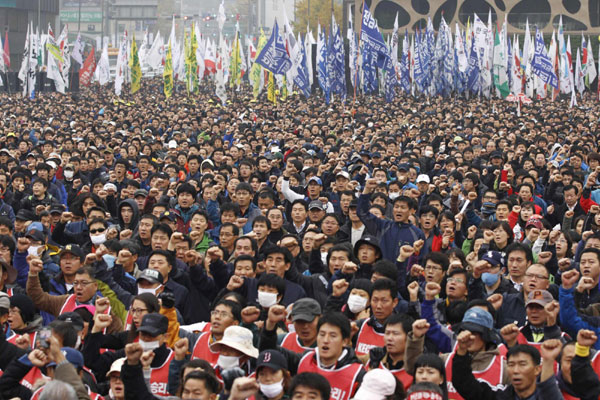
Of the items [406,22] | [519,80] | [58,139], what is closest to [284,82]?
[519,80]

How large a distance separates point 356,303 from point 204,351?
1.15m

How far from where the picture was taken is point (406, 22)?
5909 cm

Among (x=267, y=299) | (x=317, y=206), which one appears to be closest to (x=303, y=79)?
(x=317, y=206)

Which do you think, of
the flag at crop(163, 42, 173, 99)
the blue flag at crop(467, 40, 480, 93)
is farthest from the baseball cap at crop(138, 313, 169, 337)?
the flag at crop(163, 42, 173, 99)

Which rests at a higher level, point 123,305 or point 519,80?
point 519,80

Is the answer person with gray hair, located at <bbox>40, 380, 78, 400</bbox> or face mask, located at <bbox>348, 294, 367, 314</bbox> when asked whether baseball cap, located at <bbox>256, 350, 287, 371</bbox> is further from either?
face mask, located at <bbox>348, 294, 367, 314</bbox>

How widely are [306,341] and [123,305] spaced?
1757 millimetres

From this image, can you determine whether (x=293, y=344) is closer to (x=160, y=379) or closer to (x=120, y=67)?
(x=160, y=379)

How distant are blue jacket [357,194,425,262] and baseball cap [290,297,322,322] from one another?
314cm

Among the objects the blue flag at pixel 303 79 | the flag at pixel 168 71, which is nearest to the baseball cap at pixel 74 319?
the blue flag at pixel 303 79

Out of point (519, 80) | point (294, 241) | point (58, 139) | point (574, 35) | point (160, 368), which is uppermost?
point (574, 35)

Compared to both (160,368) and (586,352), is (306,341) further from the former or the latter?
(586,352)

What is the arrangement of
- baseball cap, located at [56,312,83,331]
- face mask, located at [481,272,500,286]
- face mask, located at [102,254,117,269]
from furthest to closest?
face mask, located at [102,254,117,269] < face mask, located at [481,272,500,286] < baseball cap, located at [56,312,83,331]

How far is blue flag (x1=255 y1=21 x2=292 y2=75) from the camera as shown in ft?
77.4
